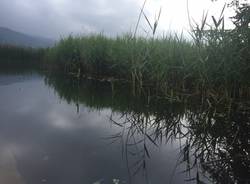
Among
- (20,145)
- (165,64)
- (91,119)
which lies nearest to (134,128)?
(91,119)

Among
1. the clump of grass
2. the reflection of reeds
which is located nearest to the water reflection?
the reflection of reeds

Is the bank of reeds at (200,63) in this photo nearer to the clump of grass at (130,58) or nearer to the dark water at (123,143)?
the clump of grass at (130,58)

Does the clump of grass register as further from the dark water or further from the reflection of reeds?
the reflection of reeds

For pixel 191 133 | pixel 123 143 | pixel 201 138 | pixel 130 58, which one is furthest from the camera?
pixel 130 58

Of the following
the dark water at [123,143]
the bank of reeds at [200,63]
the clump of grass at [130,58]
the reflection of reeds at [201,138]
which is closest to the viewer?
the dark water at [123,143]

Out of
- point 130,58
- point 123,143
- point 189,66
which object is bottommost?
point 123,143

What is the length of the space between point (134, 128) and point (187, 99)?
184 cm

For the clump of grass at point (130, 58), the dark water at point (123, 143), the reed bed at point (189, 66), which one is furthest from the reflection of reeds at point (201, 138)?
the clump of grass at point (130, 58)

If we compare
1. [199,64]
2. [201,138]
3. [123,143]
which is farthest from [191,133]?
[199,64]

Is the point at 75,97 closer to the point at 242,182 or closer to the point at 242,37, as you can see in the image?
the point at 242,37

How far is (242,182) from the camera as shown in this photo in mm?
1943

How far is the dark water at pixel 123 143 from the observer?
1.98m

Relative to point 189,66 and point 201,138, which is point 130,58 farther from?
point 201,138

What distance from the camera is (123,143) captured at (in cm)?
274
